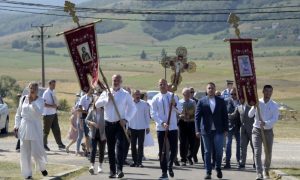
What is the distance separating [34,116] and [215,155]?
3639mm

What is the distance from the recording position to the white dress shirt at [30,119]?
15.6m

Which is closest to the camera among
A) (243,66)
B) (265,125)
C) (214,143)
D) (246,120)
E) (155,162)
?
(265,125)

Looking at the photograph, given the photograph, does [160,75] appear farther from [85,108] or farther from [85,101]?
[85,108]

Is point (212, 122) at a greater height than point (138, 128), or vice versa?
point (212, 122)

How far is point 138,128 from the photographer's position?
64.6 feet

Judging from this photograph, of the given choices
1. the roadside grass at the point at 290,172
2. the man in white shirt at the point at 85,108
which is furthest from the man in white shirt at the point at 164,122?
the man in white shirt at the point at 85,108

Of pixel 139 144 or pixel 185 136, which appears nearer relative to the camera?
pixel 139 144

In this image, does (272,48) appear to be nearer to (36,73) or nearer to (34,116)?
(36,73)

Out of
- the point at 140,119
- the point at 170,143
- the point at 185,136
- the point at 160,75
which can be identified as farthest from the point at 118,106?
the point at 160,75

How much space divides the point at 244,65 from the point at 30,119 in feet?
14.7

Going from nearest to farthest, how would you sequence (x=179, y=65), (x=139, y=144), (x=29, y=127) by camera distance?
(x=29, y=127)
(x=179, y=65)
(x=139, y=144)

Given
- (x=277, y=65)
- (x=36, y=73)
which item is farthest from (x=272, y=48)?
(x=36, y=73)

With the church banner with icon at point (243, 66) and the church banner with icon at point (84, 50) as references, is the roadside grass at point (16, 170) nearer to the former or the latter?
the church banner with icon at point (84, 50)

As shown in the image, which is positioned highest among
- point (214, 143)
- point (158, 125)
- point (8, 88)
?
point (8, 88)
